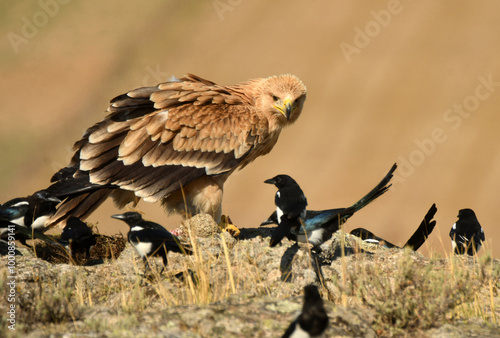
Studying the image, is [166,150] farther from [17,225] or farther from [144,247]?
[144,247]

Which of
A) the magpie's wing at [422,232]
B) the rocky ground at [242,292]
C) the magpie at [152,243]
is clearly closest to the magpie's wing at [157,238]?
the magpie at [152,243]

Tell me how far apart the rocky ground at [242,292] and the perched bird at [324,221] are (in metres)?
0.14

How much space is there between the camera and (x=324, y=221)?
646 cm

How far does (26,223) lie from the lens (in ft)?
24.6

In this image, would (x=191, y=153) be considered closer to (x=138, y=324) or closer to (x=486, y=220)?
(x=138, y=324)

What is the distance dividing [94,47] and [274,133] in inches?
1591

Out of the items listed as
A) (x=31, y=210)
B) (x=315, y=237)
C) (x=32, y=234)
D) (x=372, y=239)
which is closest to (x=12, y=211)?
(x=31, y=210)

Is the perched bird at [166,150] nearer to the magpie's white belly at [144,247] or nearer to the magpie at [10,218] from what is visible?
the magpie at [10,218]

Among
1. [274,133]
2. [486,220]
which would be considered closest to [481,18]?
[486,220]

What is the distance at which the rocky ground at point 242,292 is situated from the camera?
4.45 metres

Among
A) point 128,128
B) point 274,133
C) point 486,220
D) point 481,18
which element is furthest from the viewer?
point 481,18

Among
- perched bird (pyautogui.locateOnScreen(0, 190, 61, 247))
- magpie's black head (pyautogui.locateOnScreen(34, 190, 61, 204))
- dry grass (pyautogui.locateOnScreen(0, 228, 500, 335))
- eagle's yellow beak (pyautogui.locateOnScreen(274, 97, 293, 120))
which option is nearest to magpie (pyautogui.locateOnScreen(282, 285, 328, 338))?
dry grass (pyautogui.locateOnScreen(0, 228, 500, 335))

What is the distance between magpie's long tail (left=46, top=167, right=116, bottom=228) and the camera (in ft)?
25.1

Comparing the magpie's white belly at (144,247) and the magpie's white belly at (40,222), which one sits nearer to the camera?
the magpie's white belly at (144,247)
